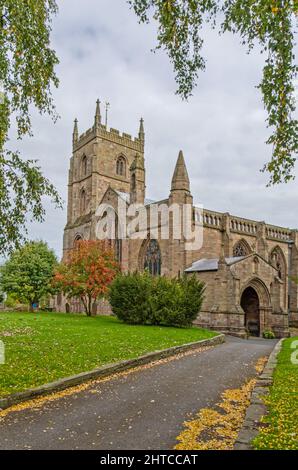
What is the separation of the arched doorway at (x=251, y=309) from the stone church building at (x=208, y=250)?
0.24 feet

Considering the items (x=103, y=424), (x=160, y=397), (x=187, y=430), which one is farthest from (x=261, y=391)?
(x=103, y=424)

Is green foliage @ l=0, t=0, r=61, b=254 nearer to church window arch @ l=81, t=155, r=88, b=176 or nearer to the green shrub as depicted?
the green shrub

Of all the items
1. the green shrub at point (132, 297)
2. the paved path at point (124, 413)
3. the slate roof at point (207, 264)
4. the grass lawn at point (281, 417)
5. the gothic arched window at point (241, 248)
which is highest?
the gothic arched window at point (241, 248)

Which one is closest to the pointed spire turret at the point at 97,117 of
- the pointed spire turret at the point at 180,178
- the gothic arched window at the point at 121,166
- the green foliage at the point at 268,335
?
the gothic arched window at the point at 121,166

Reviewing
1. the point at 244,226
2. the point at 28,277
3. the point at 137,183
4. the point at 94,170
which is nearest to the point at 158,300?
the point at 137,183

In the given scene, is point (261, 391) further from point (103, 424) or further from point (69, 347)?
point (69, 347)

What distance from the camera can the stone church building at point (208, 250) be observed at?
87.0 feet

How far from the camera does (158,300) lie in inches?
879

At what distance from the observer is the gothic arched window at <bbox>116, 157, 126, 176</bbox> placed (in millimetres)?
47594

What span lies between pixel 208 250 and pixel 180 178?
6310mm

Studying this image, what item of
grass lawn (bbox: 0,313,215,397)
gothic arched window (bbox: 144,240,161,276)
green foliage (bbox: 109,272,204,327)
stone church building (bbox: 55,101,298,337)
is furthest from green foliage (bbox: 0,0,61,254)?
gothic arched window (bbox: 144,240,161,276)

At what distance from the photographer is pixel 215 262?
93.0 feet

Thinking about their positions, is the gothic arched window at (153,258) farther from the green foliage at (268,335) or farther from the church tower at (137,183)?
the green foliage at (268,335)

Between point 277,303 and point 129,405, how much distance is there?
Result: 77.8 feet
